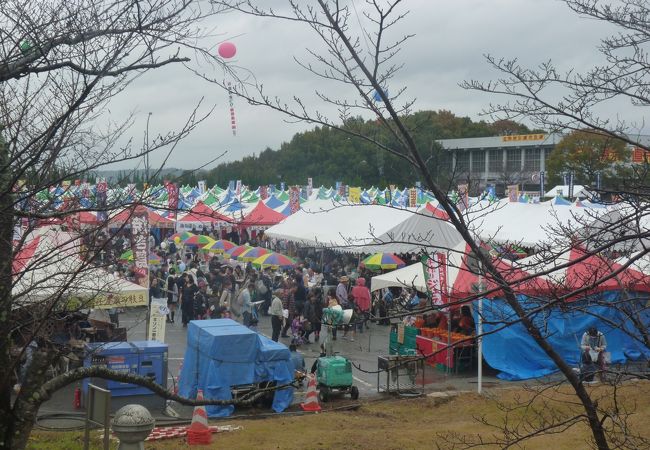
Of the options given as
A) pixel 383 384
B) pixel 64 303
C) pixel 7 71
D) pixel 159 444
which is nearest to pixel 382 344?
pixel 383 384

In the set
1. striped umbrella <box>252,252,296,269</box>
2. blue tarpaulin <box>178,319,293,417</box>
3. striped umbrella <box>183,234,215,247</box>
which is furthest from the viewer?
striped umbrella <box>183,234,215,247</box>

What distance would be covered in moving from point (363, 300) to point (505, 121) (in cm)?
1401

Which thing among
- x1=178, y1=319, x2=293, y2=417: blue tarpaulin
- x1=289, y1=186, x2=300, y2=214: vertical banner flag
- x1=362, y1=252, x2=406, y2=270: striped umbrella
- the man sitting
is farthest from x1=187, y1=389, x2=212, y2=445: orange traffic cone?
x1=289, y1=186, x2=300, y2=214: vertical banner flag

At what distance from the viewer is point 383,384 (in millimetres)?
14773

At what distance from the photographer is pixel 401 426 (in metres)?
12.0

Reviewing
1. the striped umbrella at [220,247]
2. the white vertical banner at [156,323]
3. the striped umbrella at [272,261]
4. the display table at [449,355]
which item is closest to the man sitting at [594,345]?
the display table at [449,355]

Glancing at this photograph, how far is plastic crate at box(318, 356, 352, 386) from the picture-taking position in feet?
43.4

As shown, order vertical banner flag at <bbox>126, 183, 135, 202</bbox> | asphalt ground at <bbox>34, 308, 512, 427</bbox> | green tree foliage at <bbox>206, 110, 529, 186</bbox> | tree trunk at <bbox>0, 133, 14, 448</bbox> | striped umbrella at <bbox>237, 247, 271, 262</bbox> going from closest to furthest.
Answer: tree trunk at <bbox>0, 133, 14, 448</bbox> → vertical banner flag at <bbox>126, 183, 135, 202</bbox> → asphalt ground at <bbox>34, 308, 512, 427</bbox> → striped umbrella at <bbox>237, 247, 271, 262</bbox> → green tree foliage at <bbox>206, 110, 529, 186</bbox>

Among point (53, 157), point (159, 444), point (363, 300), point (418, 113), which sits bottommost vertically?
point (159, 444)

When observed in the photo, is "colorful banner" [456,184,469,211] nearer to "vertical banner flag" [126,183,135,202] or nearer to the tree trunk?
"vertical banner flag" [126,183,135,202]

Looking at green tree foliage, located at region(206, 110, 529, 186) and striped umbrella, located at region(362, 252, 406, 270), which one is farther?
green tree foliage, located at region(206, 110, 529, 186)

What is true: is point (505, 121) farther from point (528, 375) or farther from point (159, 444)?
point (528, 375)

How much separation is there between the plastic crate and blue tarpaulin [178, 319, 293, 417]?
685mm

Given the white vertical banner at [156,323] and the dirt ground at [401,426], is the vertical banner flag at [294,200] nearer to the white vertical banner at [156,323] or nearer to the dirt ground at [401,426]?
the white vertical banner at [156,323]
